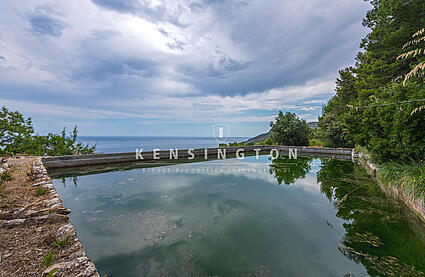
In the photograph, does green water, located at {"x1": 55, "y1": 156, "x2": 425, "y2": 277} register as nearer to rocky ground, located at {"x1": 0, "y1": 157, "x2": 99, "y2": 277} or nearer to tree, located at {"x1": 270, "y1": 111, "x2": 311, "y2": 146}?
rocky ground, located at {"x1": 0, "y1": 157, "x2": 99, "y2": 277}

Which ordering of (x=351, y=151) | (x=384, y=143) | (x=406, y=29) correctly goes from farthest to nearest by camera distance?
1. (x=351, y=151)
2. (x=406, y=29)
3. (x=384, y=143)

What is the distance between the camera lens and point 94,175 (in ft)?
21.2

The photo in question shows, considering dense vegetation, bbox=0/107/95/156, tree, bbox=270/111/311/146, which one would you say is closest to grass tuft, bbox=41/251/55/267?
dense vegetation, bbox=0/107/95/156

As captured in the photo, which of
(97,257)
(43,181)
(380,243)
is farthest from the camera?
(43,181)

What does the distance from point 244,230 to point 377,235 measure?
1945 millimetres

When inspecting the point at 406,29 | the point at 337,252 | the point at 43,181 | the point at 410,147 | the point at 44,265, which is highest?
the point at 406,29

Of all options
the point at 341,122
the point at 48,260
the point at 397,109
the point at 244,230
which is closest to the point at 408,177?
the point at 397,109

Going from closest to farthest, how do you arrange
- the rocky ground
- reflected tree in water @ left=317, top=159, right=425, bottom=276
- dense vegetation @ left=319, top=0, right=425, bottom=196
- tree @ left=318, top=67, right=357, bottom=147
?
the rocky ground, reflected tree in water @ left=317, top=159, right=425, bottom=276, dense vegetation @ left=319, top=0, right=425, bottom=196, tree @ left=318, top=67, right=357, bottom=147

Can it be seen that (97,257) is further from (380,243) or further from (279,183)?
(279,183)

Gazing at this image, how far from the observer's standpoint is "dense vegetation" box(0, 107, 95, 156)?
24.5ft

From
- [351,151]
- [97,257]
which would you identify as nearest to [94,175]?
[97,257]

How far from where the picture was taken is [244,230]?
111 inches

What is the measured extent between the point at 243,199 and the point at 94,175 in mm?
5512

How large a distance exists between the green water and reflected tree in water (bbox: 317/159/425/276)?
1 centimetres
